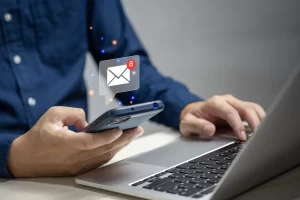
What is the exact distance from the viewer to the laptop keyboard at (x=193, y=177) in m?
0.54

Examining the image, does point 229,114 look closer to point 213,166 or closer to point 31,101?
point 213,166

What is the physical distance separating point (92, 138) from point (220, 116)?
30 cm

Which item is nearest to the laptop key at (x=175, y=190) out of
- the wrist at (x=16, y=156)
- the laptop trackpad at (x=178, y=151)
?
the laptop trackpad at (x=178, y=151)

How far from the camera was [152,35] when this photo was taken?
1355 millimetres

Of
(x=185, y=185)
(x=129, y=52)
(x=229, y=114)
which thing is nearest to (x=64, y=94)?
(x=129, y=52)

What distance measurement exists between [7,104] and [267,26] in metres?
0.74

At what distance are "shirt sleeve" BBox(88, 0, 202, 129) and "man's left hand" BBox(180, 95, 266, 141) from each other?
72 millimetres

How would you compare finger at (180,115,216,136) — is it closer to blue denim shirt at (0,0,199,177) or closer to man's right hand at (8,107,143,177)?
blue denim shirt at (0,0,199,177)

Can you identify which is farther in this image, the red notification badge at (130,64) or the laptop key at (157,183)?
the red notification badge at (130,64)

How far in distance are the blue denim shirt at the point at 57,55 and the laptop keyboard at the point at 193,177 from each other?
217 mm

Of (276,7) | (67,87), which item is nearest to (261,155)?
(67,87)

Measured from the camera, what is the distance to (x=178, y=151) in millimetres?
733

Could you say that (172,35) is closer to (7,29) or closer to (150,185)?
(7,29)

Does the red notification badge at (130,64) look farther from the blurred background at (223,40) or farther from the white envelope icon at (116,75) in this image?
the blurred background at (223,40)
